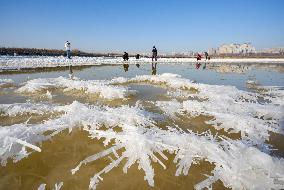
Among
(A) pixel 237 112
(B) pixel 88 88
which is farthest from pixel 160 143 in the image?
(B) pixel 88 88

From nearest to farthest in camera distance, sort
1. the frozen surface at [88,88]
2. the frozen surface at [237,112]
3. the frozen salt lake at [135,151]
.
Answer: the frozen salt lake at [135,151] < the frozen surface at [237,112] < the frozen surface at [88,88]

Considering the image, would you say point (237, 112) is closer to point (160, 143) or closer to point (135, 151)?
point (160, 143)

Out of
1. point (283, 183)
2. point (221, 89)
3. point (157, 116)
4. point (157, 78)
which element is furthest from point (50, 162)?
point (157, 78)

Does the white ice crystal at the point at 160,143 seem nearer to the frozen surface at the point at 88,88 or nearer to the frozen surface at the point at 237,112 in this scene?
the frozen surface at the point at 237,112

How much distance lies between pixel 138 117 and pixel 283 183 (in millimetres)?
2406

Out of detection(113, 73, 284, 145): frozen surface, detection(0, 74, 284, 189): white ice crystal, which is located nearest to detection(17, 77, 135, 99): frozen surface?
detection(113, 73, 284, 145): frozen surface

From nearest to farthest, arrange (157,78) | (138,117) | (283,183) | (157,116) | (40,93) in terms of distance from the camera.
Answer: (283,183) < (138,117) < (157,116) < (40,93) < (157,78)

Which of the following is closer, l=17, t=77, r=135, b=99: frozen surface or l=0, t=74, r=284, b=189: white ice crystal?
l=0, t=74, r=284, b=189: white ice crystal

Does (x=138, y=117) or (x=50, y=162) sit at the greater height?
(x=138, y=117)

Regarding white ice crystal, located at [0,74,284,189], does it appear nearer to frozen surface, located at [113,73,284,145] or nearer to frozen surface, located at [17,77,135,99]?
frozen surface, located at [113,73,284,145]

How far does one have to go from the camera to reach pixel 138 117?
14.6 feet

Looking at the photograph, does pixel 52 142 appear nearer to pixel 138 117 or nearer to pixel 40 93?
pixel 138 117

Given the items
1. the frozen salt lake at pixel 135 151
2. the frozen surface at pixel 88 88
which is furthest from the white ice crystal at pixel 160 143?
the frozen surface at pixel 88 88

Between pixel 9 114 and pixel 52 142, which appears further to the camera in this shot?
pixel 9 114
